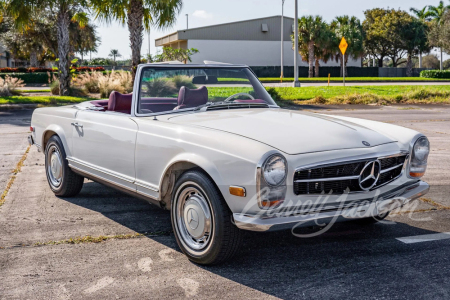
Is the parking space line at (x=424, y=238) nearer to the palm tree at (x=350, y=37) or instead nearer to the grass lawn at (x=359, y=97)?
the grass lawn at (x=359, y=97)

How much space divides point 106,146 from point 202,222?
1563mm

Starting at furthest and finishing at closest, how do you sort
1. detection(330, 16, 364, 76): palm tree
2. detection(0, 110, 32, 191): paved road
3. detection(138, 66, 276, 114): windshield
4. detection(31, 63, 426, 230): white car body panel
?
1. detection(330, 16, 364, 76): palm tree
2. detection(0, 110, 32, 191): paved road
3. detection(138, 66, 276, 114): windshield
4. detection(31, 63, 426, 230): white car body panel

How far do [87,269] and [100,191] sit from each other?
2.61 m

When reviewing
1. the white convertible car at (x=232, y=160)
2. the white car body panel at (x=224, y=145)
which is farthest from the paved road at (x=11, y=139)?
the white convertible car at (x=232, y=160)

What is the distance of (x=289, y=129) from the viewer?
13.2 ft

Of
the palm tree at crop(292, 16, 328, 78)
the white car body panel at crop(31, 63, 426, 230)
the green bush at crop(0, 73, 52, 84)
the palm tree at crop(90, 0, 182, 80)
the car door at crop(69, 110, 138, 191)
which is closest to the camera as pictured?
the white car body panel at crop(31, 63, 426, 230)

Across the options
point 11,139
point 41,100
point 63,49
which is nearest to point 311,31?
point 63,49

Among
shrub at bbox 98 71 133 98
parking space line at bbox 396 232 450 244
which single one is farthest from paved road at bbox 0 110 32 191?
shrub at bbox 98 71 133 98

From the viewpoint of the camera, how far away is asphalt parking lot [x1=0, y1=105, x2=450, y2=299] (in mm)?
3447

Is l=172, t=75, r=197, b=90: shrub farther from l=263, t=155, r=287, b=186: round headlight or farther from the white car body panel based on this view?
l=263, t=155, r=287, b=186: round headlight

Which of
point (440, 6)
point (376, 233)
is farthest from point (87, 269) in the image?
point (440, 6)

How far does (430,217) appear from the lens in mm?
5121

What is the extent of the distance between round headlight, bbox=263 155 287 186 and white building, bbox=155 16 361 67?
173 feet

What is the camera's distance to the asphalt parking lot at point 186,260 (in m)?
3.45
